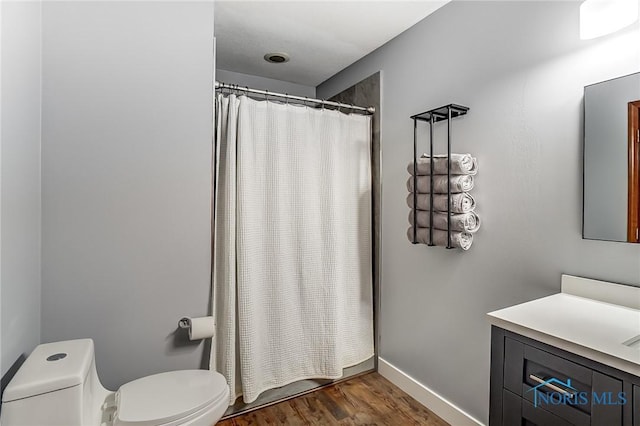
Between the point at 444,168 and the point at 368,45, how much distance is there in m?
1.19

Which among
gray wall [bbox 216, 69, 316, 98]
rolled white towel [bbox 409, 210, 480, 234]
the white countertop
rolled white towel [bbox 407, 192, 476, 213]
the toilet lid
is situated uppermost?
gray wall [bbox 216, 69, 316, 98]

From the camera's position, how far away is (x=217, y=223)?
6.68ft

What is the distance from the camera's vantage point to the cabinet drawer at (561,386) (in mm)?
889

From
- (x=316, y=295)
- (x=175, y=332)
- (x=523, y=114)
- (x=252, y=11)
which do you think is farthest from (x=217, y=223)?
(x=523, y=114)

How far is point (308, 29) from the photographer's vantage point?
221cm

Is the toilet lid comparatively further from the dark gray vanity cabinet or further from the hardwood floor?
the dark gray vanity cabinet

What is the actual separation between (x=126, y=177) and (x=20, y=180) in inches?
15.9

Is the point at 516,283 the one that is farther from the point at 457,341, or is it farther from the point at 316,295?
the point at 316,295

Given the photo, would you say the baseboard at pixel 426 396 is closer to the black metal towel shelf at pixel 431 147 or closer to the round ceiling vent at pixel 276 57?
the black metal towel shelf at pixel 431 147

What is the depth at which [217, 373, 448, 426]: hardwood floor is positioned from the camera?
1.97m

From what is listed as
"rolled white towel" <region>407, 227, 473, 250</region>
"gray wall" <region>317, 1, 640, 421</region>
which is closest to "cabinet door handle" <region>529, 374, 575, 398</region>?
"gray wall" <region>317, 1, 640, 421</region>

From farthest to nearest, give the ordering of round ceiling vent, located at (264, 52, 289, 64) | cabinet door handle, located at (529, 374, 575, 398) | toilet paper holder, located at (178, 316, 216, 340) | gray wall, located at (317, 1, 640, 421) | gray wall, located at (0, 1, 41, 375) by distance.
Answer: round ceiling vent, located at (264, 52, 289, 64) → toilet paper holder, located at (178, 316, 216, 340) → gray wall, located at (317, 1, 640, 421) → gray wall, located at (0, 1, 41, 375) → cabinet door handle, located at (529, 374, 575, 398)

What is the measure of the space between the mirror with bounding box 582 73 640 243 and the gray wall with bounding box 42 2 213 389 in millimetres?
1670

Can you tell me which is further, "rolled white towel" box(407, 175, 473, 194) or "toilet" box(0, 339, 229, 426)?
"rolled white towel" box(407, 175, 473, 194)
